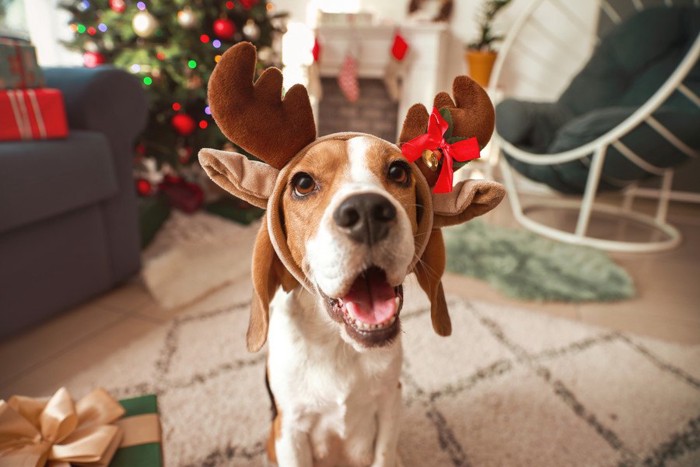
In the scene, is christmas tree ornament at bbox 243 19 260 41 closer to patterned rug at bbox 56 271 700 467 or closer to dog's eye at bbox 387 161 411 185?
patterned rug at bbox 56 271 700 467

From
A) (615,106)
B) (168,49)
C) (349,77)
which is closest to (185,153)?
(168,49)

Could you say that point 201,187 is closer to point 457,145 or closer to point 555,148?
point 555,148

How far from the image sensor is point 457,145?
61 cm

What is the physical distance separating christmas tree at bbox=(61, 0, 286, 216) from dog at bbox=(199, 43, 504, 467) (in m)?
1.58

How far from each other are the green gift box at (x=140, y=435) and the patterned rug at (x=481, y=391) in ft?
0.77

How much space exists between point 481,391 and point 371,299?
0.67m

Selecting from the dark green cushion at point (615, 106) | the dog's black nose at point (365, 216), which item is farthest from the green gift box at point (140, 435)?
the dark green cushion at point (615, 106)

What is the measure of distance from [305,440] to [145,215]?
1.58m

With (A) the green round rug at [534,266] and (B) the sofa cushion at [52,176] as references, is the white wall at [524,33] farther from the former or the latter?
(B) the sofa cushion at [52,176]

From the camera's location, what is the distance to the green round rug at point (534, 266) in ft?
5.40

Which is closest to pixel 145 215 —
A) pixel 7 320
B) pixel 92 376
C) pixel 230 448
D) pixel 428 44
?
pixel 7 320

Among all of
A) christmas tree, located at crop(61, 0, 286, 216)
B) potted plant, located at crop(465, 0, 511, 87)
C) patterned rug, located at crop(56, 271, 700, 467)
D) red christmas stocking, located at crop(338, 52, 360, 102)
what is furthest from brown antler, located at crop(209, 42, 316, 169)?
red christmas stocking, located at crop(338, 52, 360, 102)

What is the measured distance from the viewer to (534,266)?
1848mm

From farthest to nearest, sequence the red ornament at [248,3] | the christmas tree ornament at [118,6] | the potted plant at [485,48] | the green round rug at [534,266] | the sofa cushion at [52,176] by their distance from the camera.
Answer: the potted plant at [485,48] → the red ornament at [248,3] → the christmas tree ornament at [118,6] → the green round rug at [534,266] → the sofa cushion at [52,176]
